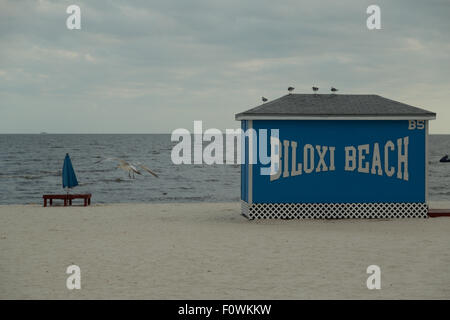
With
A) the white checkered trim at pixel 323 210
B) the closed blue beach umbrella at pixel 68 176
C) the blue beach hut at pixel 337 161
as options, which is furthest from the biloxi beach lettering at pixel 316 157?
the closed blue beach umbrella at pixel 68 176

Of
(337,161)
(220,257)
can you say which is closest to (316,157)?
(337,161)

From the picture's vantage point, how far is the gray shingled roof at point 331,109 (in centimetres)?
1919

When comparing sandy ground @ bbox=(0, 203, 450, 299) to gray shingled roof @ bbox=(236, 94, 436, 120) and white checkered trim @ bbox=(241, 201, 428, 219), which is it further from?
gray shingled roof @ bbox=(236, 94, 436, 120)

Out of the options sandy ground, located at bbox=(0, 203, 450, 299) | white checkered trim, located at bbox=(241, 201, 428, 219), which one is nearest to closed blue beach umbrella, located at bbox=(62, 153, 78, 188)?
sandy ground, located at bbox=(0, 203, 450, 299)

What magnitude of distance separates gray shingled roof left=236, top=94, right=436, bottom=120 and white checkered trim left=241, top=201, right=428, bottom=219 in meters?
2.89

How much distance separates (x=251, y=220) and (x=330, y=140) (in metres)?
3.68

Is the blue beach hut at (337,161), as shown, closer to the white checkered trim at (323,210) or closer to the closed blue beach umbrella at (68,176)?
the white checkered trim at (323,210)

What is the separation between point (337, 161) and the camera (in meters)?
19.6

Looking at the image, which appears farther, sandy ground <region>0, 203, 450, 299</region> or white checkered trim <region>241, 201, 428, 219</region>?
white checkered trim <region>241, 201, 428, 219</region>

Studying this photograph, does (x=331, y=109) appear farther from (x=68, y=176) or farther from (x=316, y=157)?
(x=68, y=176)

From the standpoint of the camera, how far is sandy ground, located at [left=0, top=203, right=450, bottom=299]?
398 inches

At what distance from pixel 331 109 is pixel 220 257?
832 centimetres

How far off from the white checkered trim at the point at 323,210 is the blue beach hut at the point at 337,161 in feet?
0.11
